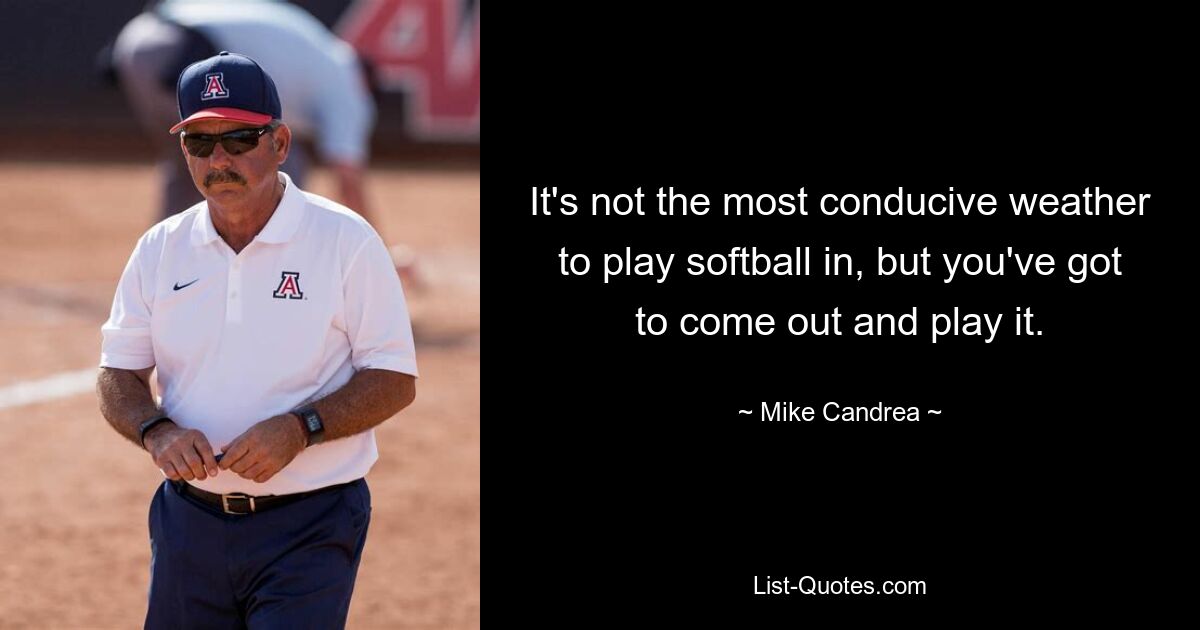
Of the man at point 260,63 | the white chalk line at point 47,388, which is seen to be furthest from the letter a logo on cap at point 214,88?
the white chalk line at point 47,388

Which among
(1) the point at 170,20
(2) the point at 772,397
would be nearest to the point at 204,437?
(2) the point at 772,397

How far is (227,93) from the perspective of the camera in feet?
12.7

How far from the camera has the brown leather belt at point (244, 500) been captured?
4.01m

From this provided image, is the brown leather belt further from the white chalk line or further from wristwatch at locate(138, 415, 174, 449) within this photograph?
the white chalk line

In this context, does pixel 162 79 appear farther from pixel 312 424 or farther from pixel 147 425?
pixel 312 424

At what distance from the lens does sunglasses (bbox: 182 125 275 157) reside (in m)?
3.89

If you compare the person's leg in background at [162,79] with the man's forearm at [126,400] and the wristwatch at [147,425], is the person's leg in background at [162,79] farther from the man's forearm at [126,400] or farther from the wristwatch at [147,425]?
the wristwatch at [147,425]

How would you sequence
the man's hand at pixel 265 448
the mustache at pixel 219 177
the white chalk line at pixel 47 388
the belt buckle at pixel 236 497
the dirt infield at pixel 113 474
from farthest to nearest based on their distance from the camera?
the white chalk line at pixel 47 388 → the dirt infield at pixel 113 474 → the belt buckle at pixel 236 497 → the mustache at pixel 219 177 → the man's hand at pixel 265 448

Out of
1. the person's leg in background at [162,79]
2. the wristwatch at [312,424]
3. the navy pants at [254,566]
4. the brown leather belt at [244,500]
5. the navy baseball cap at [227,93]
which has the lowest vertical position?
the navy pants at [254,566]

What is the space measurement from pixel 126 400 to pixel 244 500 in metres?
0.38

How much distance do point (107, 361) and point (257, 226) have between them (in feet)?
1.69

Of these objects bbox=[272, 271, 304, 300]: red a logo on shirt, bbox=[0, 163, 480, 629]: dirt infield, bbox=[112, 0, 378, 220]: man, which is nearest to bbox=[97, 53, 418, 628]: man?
bbox=[272, 271, 304, 300]: red a logo on shirt

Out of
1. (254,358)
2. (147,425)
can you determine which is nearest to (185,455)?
(147,425)

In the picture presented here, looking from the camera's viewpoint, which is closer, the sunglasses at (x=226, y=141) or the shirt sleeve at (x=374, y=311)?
the sunglasses at (x=226, y=141)
